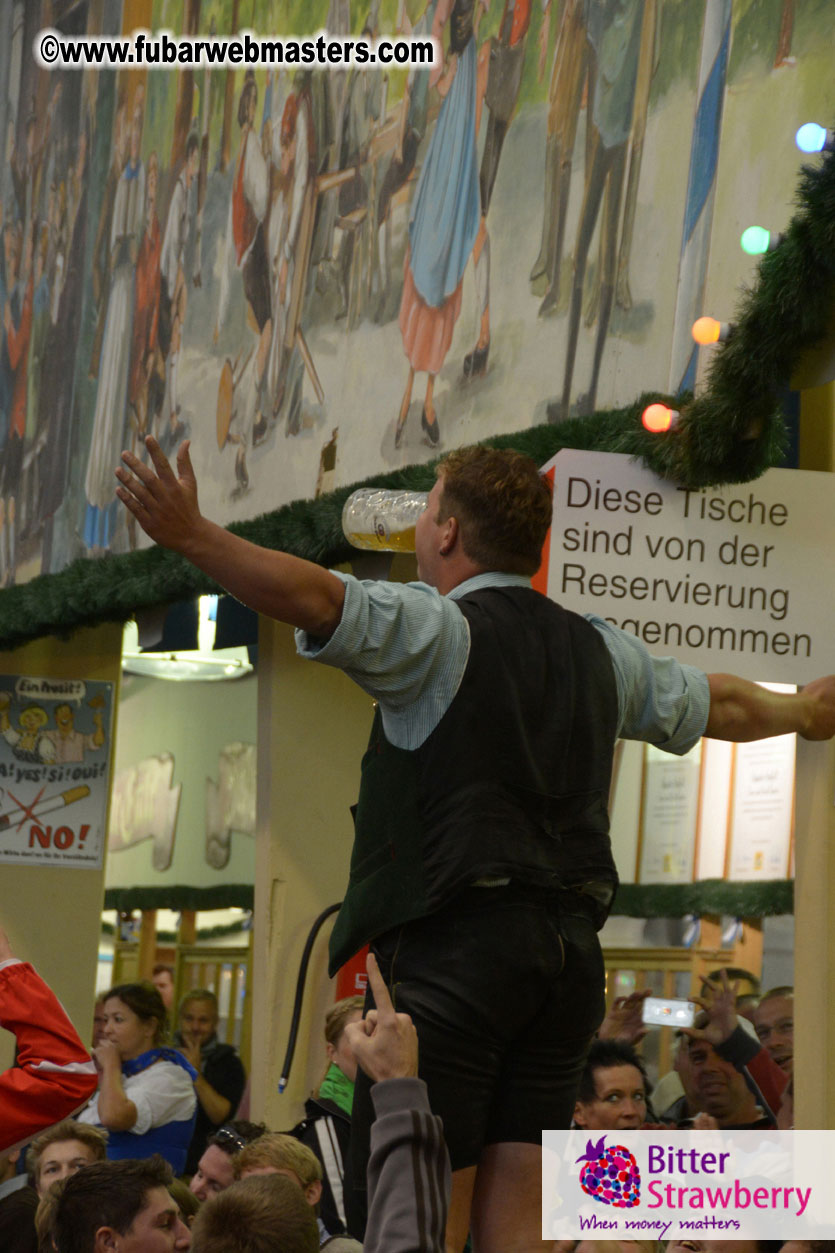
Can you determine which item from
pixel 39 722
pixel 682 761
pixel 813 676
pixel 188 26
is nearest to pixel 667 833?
pixel 682 761

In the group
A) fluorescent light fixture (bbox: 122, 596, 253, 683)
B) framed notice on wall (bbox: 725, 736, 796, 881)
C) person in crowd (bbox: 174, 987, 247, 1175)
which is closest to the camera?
person in crowd (bbox: 174, 987, 247, 1175)

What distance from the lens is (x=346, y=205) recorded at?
9344mm

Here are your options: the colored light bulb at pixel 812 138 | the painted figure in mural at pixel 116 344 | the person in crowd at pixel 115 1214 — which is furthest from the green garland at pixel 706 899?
the person in crowd at pixel 115 1214

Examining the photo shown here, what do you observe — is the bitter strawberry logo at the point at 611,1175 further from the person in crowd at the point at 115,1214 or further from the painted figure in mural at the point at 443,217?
the painted figure in mural at the point at 443,217

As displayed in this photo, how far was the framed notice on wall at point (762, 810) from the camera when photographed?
36.8 ft

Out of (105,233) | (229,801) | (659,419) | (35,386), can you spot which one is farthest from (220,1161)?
(229,801)

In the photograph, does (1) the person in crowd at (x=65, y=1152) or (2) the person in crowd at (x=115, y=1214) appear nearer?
(2) the person in crowd at (x=115, y=1214)

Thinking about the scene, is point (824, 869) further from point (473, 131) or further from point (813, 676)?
point (473, 131)

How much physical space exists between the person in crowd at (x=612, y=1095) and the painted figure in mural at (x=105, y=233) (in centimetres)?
836

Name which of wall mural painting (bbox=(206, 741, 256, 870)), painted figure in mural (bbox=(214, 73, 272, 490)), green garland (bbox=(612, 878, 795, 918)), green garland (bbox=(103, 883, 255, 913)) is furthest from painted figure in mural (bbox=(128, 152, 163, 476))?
green garland (bbox=(103, 883, 255, 913))

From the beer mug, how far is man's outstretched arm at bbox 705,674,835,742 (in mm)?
3032

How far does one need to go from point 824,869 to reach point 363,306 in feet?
15.1

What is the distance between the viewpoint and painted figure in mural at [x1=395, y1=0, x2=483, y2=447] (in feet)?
26.7

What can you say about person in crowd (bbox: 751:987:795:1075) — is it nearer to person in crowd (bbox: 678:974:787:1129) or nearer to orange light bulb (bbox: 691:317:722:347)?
person in crowd (bbox: 678:974:787:1129)
